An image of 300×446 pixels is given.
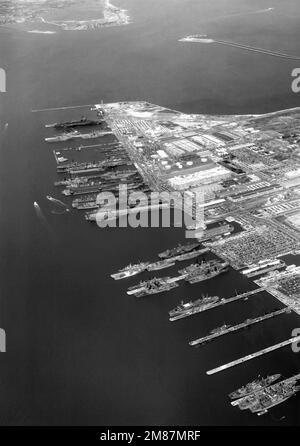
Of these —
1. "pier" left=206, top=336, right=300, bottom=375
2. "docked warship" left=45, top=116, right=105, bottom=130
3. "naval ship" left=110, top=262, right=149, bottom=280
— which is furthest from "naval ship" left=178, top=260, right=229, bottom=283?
"docked warship" left=45, top=116, right=105, bottom=130

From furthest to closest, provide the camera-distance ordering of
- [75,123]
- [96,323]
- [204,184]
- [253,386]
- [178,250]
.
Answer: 1. [75,123]
2. [204,184]
3. [178,250]
4. [96,323]
5. [253,386]

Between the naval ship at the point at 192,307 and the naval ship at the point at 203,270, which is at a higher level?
the naval ship at the point at 203,270

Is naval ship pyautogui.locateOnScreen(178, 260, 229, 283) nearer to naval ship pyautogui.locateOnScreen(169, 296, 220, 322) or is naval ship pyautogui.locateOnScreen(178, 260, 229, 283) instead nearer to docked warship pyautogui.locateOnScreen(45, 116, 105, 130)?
naval ship pyautogui.locateOnScreen(169, 296, 220, 322)

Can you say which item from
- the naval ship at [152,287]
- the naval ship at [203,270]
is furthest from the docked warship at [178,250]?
the naval ship at [152,287]

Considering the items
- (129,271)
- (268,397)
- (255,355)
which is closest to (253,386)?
(268,397)

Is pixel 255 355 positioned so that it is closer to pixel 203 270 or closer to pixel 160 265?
pixel 203 270

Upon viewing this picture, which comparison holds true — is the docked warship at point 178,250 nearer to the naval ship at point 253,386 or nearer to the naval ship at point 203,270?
the naval ship at point 203,270
